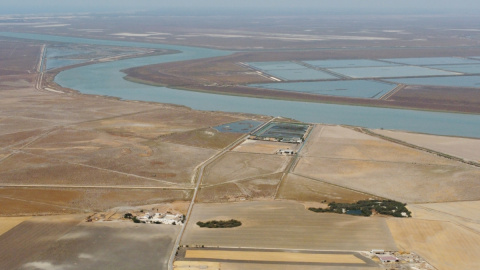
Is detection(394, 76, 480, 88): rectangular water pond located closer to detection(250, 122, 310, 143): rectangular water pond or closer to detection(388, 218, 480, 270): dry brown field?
detection(250, 122, 310, 143): rectangular water pond

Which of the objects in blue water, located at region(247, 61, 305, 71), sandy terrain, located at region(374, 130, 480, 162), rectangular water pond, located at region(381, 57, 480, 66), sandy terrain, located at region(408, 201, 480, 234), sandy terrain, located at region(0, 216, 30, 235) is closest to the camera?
sandy terrain, located at region(0, 216, 30, 235)

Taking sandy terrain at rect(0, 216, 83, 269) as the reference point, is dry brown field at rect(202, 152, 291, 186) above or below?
above

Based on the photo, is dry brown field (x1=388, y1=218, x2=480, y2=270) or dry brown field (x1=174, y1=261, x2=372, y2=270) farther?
dry brown field (x1=388, y1=218, x2=480, y2=270)

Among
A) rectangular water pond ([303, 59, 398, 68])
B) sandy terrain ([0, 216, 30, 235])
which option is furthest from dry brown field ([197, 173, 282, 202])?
rectangular water pond ([303, 59, 398, 68])

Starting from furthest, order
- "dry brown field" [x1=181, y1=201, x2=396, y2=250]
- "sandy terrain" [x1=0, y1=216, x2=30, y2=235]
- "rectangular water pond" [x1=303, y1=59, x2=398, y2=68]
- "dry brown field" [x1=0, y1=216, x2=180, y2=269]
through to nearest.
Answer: "rectangular water pond" [x1=303, y1=59, x2=398, y2=68], "sandy terrain" [x1=0, y1=216, x2=30, y2=235], "dry brown field" [x1=181, y1=201, x2=396, y2=250], "dry brown field" [x1=0, y1=216, x2=180, y2=269]

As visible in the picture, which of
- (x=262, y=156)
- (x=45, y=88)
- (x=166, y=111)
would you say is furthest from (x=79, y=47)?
(x=262, y=156)

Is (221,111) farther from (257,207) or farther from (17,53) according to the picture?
(17,53)
